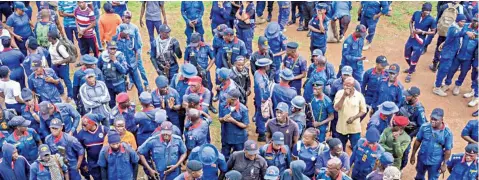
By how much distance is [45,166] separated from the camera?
730 cm

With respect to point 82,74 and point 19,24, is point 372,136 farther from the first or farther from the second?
point 19,24

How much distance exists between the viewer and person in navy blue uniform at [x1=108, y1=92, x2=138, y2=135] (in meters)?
8.37

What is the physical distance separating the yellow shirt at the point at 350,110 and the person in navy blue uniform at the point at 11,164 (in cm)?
415

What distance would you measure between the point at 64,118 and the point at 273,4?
853cm

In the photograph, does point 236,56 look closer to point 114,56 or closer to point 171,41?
point 171,41

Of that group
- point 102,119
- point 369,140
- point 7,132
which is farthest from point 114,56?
point 369,140

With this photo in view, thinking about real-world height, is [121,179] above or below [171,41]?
below

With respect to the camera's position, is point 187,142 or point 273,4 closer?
point 187,142

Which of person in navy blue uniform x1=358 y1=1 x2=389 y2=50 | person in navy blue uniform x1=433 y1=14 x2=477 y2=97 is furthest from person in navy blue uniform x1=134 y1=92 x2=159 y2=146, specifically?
person in navy blue uniform x1=358 y1=1 x2=389 y2=50

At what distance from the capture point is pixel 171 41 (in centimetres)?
1040

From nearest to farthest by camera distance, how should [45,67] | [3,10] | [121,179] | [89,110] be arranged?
[121,179]
[89,110]
[45,67]
[3,10]

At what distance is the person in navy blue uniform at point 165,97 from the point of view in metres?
8.74

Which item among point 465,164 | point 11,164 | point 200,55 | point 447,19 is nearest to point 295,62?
point 200,55

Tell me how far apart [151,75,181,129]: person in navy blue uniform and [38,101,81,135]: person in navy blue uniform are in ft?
3.61
